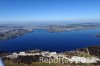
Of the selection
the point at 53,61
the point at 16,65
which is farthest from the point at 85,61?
the point at 16,65

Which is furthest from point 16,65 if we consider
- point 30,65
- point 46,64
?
point 46,64

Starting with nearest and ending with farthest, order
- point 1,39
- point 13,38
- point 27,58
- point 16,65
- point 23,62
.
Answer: point 16,65
point 23,62
point 27,58
point 1,39
point 13,38

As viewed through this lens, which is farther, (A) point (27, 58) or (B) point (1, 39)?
(B) point (1, 39)

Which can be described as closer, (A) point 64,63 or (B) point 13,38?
(A) point 64,63

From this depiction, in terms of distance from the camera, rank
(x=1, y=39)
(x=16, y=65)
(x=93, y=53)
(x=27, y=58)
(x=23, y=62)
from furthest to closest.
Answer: (x=1, y=39), (x=93, y=53), (x=27, y=58), (x=23, y=62), (x=16, y=65)

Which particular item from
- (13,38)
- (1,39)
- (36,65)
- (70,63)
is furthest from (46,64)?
(13,38)

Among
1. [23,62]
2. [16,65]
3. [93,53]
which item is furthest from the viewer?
[93,53]

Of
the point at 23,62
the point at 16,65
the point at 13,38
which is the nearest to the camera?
the point at 16,65

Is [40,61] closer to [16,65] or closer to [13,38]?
[16,65]

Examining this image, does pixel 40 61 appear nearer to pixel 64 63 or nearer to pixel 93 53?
pixel 64 63
